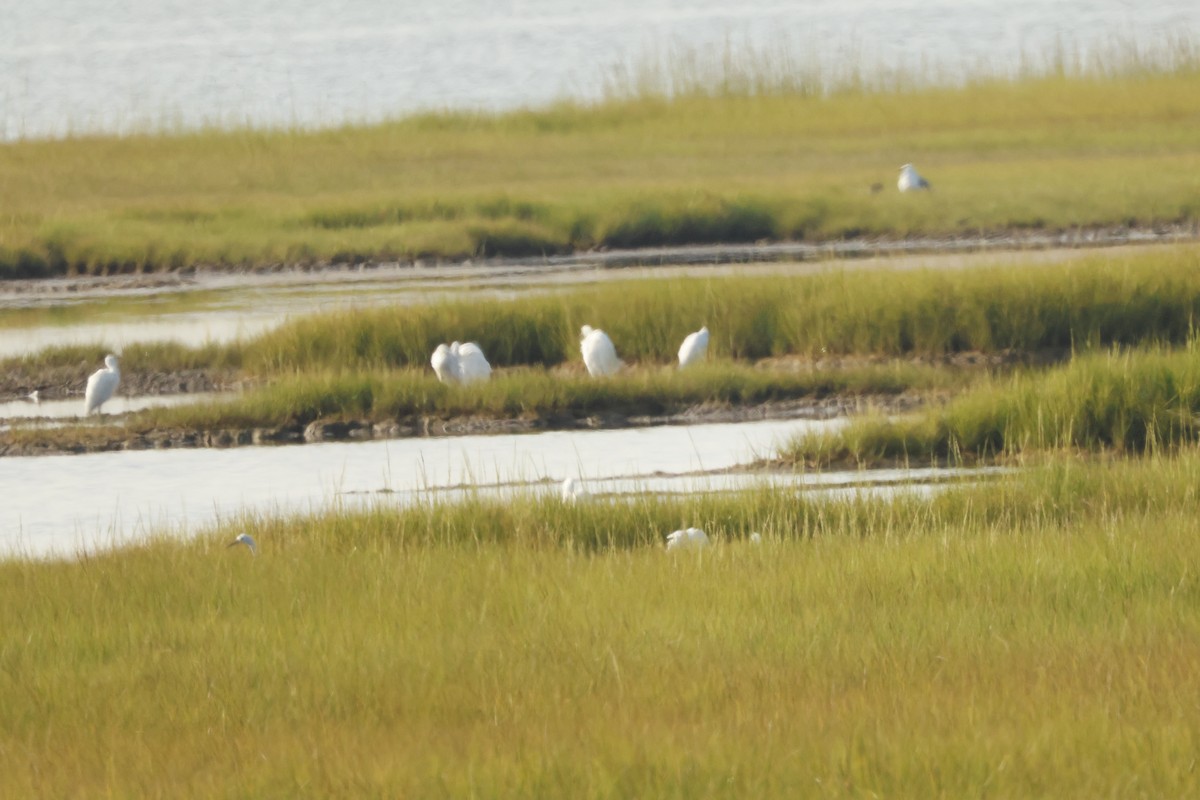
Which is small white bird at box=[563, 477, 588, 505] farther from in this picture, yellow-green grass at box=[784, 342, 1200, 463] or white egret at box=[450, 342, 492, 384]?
white egret at box=[450, 342, 492, 384]

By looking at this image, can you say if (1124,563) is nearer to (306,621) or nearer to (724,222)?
(306,621)

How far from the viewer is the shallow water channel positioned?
446 inches

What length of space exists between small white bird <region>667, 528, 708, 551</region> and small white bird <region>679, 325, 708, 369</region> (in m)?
7.19

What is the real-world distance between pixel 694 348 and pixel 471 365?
6.63 ft

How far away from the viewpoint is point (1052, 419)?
1220 centimetres

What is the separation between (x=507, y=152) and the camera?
132 ft

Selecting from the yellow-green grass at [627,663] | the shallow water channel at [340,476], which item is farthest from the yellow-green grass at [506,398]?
the yellow-green grass at [627,663]

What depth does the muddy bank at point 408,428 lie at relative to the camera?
15281mm

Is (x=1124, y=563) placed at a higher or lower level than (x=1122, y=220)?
higher

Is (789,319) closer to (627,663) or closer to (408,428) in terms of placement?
(408,428)

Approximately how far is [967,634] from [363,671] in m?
2.11

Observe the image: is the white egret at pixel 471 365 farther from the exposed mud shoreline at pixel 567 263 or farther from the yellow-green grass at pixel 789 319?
the exposed mud shoreline at pixel 567 263

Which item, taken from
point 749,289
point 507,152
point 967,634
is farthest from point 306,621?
point 507,152

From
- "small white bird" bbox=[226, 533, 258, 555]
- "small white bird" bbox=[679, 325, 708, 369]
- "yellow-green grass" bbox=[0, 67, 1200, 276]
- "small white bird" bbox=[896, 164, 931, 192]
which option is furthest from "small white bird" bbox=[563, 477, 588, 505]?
"small white bird" bbox=[896, 164, 931, 192]
